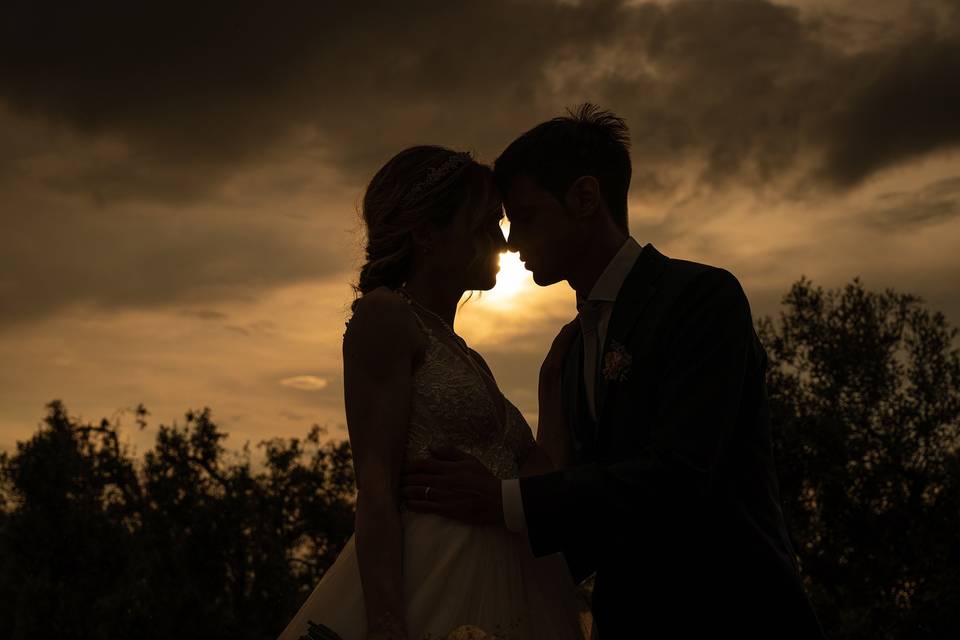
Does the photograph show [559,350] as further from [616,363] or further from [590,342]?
[616,363]

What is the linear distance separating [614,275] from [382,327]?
4.65 ft

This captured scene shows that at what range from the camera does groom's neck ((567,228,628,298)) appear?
589 centimetres

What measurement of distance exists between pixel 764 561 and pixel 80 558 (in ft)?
73.4

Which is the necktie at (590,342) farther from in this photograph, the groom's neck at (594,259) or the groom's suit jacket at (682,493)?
the groom's suit jacket at (682,493)

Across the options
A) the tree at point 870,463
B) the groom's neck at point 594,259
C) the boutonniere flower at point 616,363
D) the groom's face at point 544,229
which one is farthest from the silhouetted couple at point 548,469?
the tree at point 870,463

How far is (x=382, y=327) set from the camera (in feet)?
16.7

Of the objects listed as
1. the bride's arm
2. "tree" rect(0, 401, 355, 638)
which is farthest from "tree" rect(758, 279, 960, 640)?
the bride's arm

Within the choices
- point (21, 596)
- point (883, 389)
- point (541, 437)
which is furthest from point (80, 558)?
point (541, 437)

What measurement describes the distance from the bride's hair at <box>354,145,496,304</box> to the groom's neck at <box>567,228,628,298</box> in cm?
73

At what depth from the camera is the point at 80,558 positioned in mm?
24172

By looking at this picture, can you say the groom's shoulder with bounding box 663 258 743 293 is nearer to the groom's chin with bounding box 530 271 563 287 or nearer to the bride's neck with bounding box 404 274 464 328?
the groom's chin with bounding box 530 271 563 287

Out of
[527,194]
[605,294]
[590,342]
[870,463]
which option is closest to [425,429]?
[590,342]

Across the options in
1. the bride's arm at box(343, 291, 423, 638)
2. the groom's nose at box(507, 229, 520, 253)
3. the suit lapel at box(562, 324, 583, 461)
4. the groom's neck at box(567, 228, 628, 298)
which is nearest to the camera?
the bride's arm at box(343, 291, 423, 638)

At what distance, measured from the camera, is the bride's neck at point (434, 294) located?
5.62 meters
